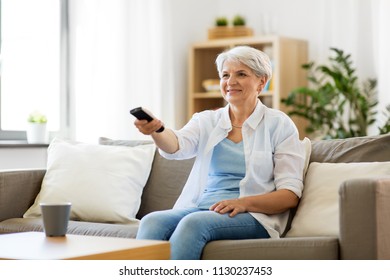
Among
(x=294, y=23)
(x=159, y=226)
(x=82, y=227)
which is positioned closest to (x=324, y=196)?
(x=159, y=226)

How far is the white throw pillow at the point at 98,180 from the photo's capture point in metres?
3.23

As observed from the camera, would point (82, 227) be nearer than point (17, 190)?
Yes

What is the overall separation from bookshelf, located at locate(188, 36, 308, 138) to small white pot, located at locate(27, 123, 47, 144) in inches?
55.6

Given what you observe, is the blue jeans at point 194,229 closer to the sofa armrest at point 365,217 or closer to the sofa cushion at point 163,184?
the sofa armrest at point 365,217

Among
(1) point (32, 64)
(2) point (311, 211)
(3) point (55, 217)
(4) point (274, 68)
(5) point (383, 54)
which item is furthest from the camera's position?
(4) point (274, 68)

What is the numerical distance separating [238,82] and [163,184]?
2.38 feet

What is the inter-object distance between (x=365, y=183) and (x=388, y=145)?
24.9 inches

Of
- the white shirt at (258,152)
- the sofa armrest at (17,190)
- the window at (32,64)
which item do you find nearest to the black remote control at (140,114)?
the white shirt at (258,152)

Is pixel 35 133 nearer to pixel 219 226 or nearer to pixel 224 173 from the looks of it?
pixel 224 173

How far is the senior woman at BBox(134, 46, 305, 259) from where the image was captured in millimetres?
2570

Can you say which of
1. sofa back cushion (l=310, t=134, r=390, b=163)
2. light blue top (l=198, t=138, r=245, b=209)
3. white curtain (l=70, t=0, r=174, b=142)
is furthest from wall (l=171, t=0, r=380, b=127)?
light blue top (l=198, t=138, r=245, b=209)

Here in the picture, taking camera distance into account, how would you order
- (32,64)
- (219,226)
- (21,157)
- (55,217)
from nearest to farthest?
(55,217) → (219,226) → (21,157) → (32,64)

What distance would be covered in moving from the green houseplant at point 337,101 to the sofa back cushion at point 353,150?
1.84m

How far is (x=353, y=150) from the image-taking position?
2.88 metres
